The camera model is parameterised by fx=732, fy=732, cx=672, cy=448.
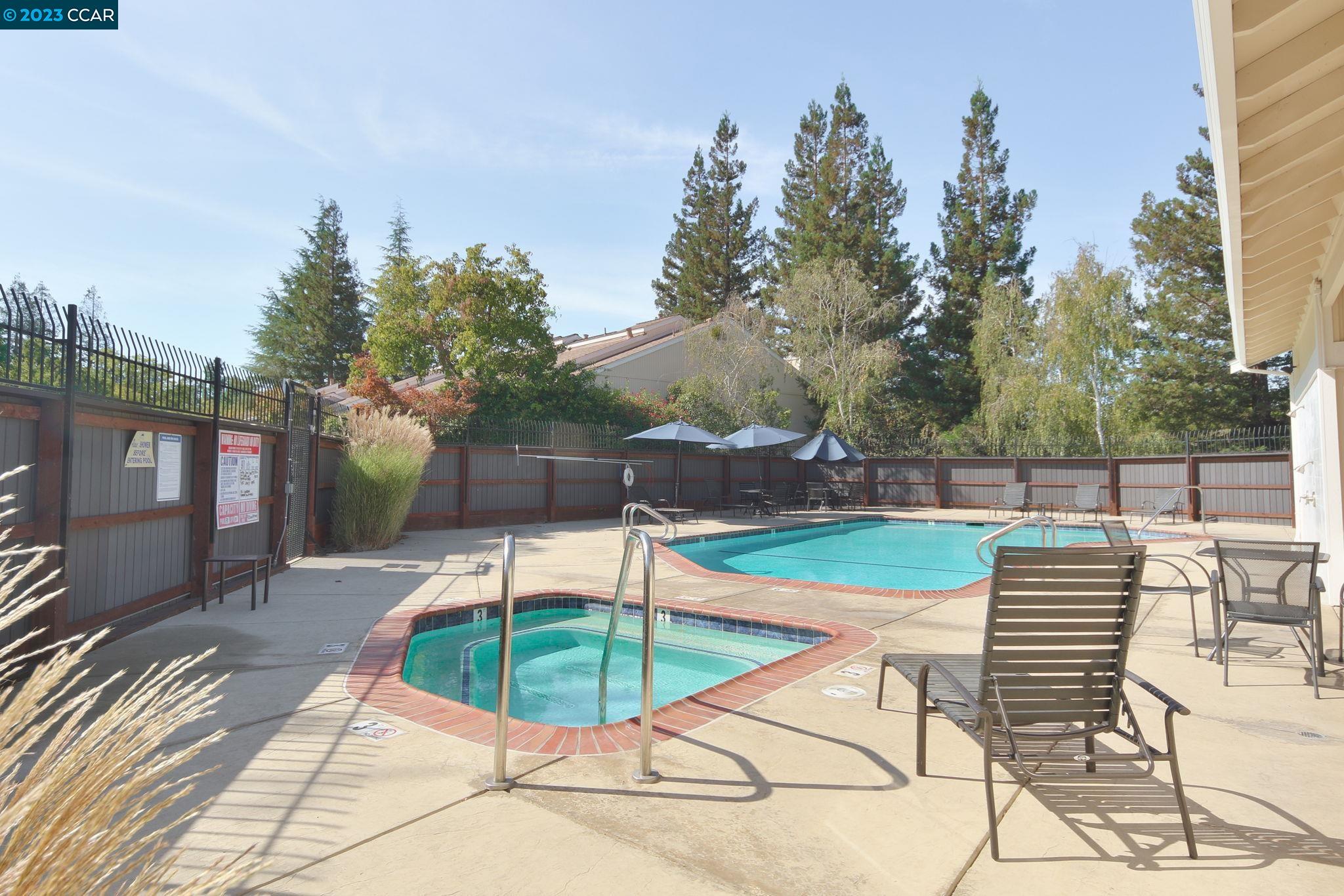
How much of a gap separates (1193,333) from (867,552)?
58.1 feet

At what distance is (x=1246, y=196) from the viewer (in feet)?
15.2

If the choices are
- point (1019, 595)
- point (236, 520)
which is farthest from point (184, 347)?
point (1019, 595)

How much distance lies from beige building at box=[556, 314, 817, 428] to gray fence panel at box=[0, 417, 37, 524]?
1504 centimetres

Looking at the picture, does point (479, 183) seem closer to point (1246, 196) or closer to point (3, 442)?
point (3, 442)

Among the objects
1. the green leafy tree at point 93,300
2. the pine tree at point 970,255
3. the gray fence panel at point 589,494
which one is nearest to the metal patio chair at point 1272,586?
the gray fence panel at point 589,494

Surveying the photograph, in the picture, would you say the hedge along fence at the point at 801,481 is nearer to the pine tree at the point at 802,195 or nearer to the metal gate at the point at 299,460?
the metal gate at the point at 299,460

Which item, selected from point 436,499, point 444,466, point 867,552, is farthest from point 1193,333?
point 436,499

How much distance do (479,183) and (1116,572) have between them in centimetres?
1391

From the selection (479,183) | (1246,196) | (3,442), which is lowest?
(3,442)

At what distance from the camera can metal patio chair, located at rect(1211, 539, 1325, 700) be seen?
12.8 ft

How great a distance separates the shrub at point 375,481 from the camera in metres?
9.65

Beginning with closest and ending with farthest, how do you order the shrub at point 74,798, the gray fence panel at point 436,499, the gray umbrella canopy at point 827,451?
the shrub at point 74,798, the gray fence panel at point 436,499, the gray umbrella canopy at point 827,451

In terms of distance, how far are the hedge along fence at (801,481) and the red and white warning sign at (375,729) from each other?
717 cm

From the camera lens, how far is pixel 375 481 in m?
9.64
